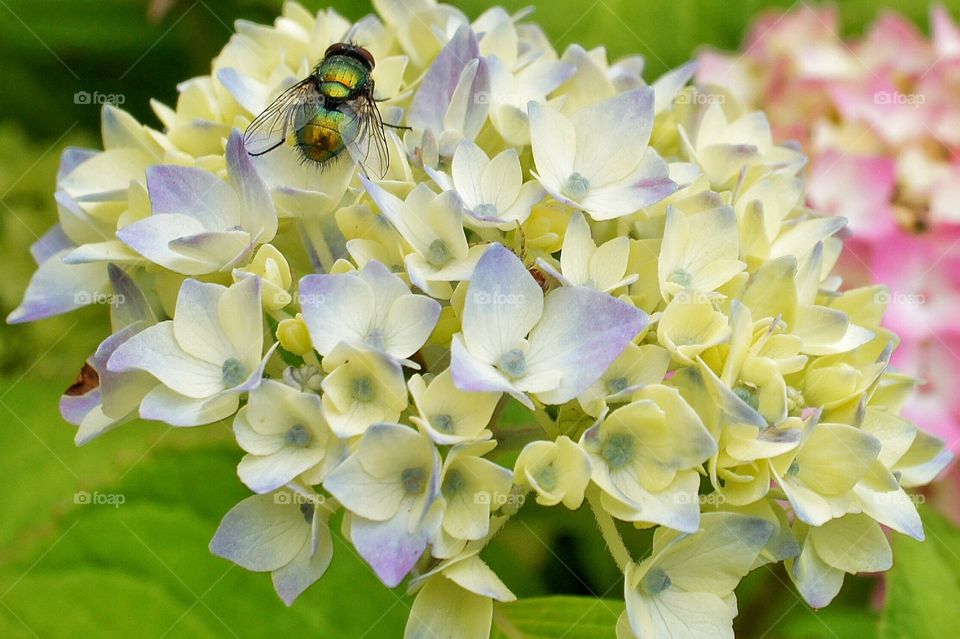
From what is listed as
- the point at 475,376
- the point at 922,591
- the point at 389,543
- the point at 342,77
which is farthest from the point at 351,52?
the point at 922,591

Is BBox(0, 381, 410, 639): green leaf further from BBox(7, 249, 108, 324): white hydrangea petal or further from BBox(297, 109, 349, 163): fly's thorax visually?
BBox(297, 109, 349, 163): fly's thorax

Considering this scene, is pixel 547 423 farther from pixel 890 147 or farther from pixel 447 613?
pixel 890 147

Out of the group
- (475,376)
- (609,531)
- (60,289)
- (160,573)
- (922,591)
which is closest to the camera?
(475,376)

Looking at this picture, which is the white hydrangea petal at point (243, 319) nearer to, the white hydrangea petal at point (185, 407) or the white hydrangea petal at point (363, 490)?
the white hydrangea petal at point (185, 407)

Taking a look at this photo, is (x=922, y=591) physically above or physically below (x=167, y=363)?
below

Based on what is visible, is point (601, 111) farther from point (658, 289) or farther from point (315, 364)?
point (315, 364)

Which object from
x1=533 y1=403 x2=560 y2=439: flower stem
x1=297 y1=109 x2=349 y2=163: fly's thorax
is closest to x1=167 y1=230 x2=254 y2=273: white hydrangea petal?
x1=297 y1=109 x2=349 y2=163: fly's thorax
